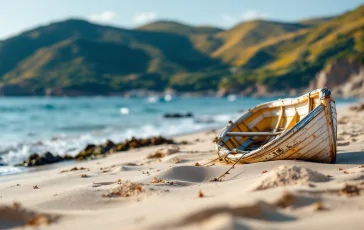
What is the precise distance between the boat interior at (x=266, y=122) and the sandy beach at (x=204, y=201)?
2.02m

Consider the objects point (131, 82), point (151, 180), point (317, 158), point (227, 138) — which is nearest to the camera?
point (151, 180)

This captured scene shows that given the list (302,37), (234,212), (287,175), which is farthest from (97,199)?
(302,37)

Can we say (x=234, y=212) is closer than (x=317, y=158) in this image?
Yes

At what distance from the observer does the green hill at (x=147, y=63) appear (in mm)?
133000

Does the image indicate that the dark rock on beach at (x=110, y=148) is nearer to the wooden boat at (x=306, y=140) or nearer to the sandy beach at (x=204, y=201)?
the wooden boat at (x=306, y=140)

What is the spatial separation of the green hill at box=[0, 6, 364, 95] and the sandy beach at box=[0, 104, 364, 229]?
115087mm

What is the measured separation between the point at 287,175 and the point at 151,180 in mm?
2403

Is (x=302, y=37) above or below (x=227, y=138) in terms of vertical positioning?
above

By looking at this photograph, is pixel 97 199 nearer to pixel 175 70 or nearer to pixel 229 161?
pixel 229 161

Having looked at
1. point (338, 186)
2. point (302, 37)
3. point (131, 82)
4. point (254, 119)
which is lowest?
point (338, 186)

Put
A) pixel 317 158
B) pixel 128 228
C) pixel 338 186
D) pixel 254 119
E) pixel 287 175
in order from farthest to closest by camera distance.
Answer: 1. pixel 254 119
2. pixel 317 158
3. pixel 287 175
4. pixel 338 186
5. pixel 128 228

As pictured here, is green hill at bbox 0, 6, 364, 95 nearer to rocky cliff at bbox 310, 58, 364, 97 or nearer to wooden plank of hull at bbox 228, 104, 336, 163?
rocky cliff at bbox 310, 58, 364, 97

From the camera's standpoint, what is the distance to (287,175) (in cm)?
507

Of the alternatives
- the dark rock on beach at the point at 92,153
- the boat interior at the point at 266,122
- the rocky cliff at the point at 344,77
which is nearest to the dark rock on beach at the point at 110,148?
the dark rock on beach at the point at 92,153
